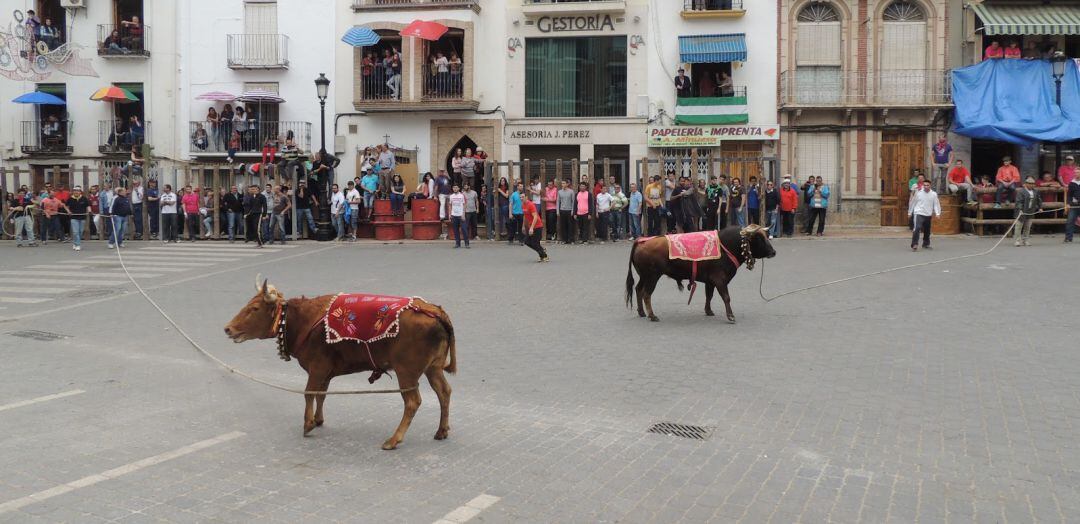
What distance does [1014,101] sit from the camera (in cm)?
2777

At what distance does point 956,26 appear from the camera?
95.6 feet

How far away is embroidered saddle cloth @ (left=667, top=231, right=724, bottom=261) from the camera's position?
12.7m

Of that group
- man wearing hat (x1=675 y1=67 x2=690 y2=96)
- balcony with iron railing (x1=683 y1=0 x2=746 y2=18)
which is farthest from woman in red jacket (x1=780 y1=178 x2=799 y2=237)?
balcony with iron railing (x1=683 y1=0 x2=746 y2=18)

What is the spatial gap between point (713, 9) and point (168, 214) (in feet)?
59.2

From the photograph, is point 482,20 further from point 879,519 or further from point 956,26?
point 879,519

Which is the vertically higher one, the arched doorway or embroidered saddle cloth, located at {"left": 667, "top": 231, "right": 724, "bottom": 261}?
the arched doorway

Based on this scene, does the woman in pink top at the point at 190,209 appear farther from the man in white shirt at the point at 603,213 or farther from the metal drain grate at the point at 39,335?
the metal drain grate at the point at 39,335

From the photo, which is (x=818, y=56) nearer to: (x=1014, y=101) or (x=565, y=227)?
(x=1014, y=101)

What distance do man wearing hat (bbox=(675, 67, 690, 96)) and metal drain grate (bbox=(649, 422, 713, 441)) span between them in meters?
23.6

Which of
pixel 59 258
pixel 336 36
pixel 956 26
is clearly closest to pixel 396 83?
pixel 336 36

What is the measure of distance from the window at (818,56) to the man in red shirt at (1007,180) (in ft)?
17.4

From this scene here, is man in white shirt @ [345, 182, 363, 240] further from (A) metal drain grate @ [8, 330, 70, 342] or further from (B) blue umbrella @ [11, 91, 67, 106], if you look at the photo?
(A) metal drain grate @ [8, 330, 70, 342]

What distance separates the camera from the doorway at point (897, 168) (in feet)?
96.0

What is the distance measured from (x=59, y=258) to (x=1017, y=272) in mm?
21176
